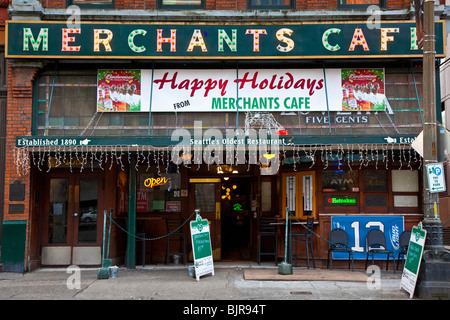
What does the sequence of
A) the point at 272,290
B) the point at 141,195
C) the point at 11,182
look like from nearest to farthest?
the point at 272,290
the point at 11,182
the point at 141,195

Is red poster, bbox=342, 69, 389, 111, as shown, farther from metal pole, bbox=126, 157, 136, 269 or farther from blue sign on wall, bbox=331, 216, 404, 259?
metal pole, bbox=126, 157, 136, 269

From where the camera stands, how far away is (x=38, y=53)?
10648 millimetres

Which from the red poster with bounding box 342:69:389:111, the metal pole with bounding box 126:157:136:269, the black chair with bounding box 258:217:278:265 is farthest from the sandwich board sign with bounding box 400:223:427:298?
the metal pole with bounding box 126:157:136:269

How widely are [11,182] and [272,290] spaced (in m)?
6.43

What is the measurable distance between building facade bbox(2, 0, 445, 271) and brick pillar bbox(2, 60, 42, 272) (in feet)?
0.09

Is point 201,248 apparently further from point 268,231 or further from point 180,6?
point 180,6

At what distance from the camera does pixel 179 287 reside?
8.88 m

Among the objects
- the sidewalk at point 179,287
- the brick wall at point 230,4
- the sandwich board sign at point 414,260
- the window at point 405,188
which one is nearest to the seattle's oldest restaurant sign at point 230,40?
the brick wall at point 230,4

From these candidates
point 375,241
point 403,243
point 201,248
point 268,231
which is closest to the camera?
point 201,248

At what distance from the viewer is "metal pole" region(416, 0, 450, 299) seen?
7762mm

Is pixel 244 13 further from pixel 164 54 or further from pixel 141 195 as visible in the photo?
pixel 141 195

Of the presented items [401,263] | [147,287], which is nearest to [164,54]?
[147,287]

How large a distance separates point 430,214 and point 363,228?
2863 millimetres

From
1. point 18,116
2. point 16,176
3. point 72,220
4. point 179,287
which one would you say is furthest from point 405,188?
point 18,116
